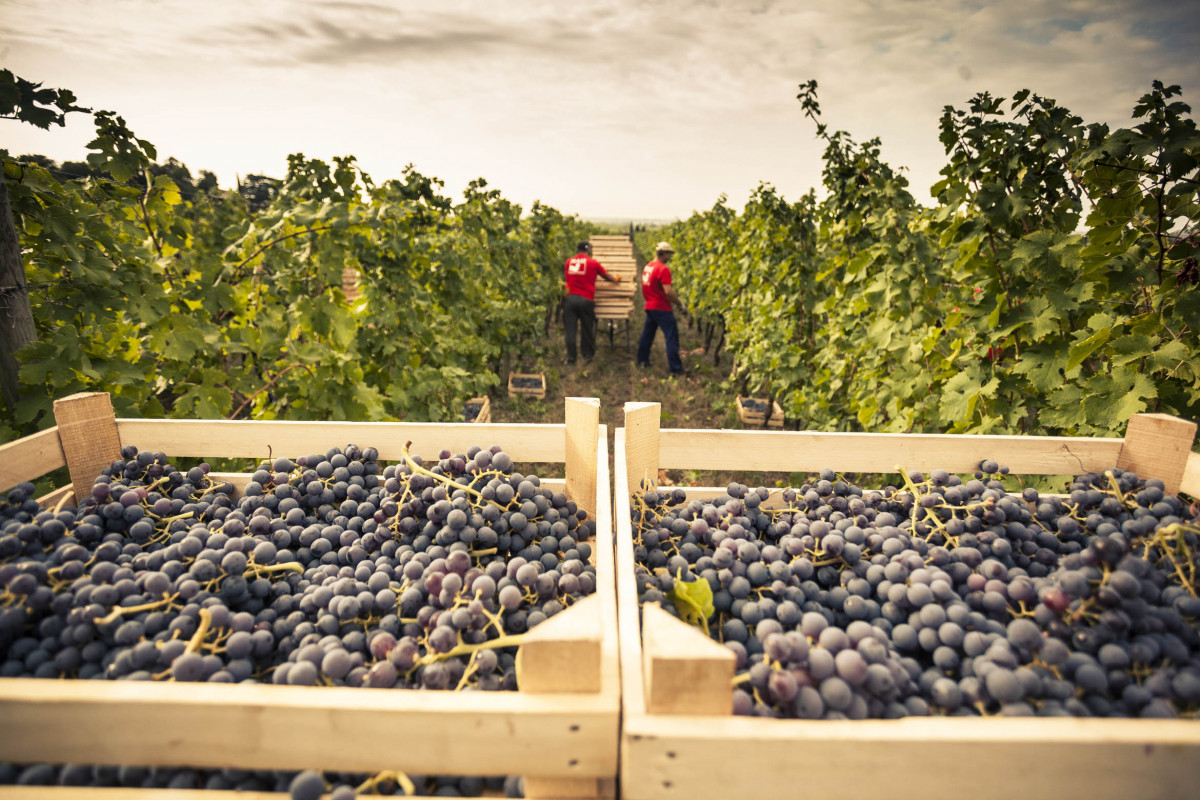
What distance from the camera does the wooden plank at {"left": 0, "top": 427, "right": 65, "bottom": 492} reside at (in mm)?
1454

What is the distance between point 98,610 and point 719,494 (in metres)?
1.53

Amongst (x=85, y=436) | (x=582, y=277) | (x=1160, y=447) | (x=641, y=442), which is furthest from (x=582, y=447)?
(x=582, y=277)

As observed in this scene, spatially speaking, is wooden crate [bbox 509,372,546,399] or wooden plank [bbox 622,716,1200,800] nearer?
wooden plank [bbox 622,716,1200,800]

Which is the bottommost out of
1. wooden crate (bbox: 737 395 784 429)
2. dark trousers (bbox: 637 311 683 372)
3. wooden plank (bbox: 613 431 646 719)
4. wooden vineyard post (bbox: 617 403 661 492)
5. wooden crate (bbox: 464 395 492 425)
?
wooden crate (bbox: 737 395 784 429)

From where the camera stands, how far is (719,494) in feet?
5.75

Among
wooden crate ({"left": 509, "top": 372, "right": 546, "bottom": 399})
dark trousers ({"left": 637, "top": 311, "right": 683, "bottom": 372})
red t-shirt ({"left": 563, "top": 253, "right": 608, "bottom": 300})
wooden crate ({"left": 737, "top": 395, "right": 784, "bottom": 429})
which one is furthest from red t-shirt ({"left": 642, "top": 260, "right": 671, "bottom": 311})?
wooden crate ({"left": 737, "top": 395, "right": 784, "bottom": 429})

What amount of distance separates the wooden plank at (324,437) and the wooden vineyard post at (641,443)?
0.24 meters

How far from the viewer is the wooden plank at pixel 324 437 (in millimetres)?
1709

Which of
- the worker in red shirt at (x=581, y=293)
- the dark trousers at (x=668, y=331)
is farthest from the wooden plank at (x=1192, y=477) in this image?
the worker in red shirt at (x=581, y=293)

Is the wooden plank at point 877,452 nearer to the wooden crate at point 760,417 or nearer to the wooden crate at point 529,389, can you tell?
the wooden crate at point 760,417

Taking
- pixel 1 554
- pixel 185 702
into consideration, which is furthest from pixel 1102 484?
pixel 1 554

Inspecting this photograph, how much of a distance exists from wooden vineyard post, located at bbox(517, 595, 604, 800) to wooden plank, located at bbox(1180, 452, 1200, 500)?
177 cm

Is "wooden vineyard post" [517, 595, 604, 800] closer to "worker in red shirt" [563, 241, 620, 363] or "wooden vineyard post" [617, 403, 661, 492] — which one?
"wooden vineyard post" [617, 403, 661, 492]

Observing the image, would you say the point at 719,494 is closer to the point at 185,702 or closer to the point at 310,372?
the point at 185,702
